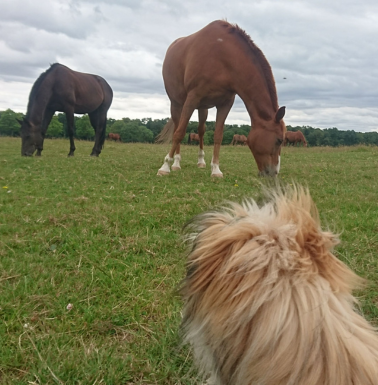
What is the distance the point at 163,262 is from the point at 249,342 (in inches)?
73.3

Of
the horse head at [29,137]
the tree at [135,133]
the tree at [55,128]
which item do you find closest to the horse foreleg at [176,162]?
the horse head at [29,137]

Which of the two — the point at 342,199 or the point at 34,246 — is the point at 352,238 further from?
the point at 34,246

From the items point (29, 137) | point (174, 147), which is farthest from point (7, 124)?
point (174, 147)

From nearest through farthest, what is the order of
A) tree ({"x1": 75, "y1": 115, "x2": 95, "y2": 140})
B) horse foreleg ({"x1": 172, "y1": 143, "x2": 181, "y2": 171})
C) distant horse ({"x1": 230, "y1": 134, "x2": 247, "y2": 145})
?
horse foreleg ({"x1": 172, "y1": 143, "x2": 181, "y2": 171})
distant horse ({"x1": 230, "y1": 134, "x2": 247, "y2": 145})
tree ({"x1": 75, "y1": 115, "x2": 95, "y2": 140})

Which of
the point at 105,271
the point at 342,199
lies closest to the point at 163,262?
the point at 105,271

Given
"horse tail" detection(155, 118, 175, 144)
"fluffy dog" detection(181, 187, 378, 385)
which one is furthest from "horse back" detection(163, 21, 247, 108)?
"fluffy dog" detection(181, 187, 378, 385)

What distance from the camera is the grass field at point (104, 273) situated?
1.68m

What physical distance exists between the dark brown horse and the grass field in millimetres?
5863

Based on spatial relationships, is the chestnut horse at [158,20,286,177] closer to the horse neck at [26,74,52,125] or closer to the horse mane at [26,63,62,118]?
the horse neck at [26,74,52,125]

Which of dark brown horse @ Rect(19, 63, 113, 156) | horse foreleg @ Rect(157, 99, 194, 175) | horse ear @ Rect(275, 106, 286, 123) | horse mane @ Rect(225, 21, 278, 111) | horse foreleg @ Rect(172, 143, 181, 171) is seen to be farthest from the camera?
dark brown horse @ Rect(19, 63, 113, 156)

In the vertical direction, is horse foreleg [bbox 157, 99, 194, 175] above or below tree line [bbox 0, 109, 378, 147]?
below

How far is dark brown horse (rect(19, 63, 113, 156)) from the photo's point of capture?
10.8m

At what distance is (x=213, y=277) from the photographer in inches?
41.1

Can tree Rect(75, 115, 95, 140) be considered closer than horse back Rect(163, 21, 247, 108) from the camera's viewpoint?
No
